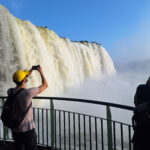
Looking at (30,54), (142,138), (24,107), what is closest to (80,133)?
(24,107)

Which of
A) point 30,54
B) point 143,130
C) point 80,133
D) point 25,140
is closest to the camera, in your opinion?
point 143,130

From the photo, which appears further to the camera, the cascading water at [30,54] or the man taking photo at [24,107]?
the cascading water at [30,54]

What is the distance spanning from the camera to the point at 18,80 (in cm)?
266

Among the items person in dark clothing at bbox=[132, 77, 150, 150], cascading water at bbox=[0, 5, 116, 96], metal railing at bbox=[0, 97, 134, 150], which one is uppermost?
cascading water at bbox=[0, 5, 116, 96]

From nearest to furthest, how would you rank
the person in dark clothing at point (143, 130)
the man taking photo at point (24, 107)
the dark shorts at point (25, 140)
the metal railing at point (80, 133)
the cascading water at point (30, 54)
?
the person in dark clothing at point (143, 130)
the man taking photo at point (24, 107)
the dark shorts at point (25, 140)
the metal railing at point (80, 133)
the cascading water at point (30, 54)

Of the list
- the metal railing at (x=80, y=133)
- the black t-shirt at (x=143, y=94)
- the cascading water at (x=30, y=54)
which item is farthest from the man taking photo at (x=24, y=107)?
the cascading water at (x=30, y=54)

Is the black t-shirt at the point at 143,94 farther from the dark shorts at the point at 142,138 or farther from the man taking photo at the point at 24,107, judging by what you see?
the man taking photo at the point at 24,107

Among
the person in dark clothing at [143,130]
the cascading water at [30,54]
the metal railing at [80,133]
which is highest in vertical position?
the cascading water at [30,54]

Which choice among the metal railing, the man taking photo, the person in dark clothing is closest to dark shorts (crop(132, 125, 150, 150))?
the person in dark clothing

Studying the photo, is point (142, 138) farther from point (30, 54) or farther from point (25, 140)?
point (30, 54)

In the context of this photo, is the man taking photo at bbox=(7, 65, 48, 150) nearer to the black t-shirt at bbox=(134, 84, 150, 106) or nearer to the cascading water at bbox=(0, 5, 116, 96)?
the black t-shirt at bbox=(134, 84, 150, 106)

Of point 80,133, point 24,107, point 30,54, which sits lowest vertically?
point 80,133

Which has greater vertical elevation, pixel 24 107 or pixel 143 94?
pixel 143 94

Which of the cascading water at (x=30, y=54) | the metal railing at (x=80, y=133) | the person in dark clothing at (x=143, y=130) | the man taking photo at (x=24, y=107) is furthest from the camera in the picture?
the cascading water at (x=30, y=54)
